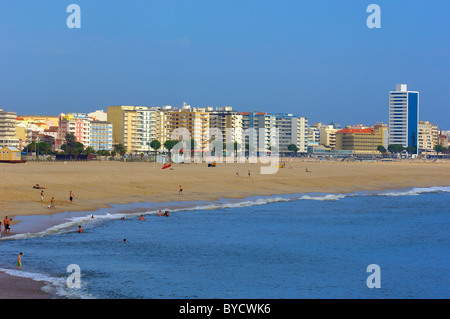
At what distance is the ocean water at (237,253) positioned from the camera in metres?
20.6

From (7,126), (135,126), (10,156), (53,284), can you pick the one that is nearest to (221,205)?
(53,284)

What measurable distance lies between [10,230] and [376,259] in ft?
51.8

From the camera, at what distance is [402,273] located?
23531mm

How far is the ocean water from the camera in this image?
20562mm

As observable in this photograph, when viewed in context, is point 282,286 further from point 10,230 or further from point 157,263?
point 10,230

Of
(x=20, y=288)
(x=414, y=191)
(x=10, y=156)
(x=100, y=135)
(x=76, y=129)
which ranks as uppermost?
(x=76, y=129)

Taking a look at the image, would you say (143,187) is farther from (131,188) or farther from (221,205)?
(221,205)

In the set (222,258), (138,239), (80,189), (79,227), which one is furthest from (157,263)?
(80,189)

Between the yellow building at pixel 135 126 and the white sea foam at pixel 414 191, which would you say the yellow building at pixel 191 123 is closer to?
the yellow building at pixel 135 126

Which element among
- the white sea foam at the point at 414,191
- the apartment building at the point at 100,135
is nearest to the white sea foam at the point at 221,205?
the white sea foam at the point at 414,191

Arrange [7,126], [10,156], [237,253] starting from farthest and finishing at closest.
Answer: [7,126]
[10,156]
[237,253]

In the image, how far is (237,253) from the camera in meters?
26.6

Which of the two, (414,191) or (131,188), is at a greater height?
(131,188)
